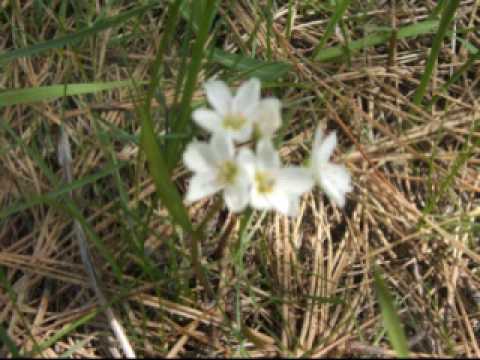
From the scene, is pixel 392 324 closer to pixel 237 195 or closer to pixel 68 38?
pixel 237 195

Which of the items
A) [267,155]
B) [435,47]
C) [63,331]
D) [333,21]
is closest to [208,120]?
[267,155]

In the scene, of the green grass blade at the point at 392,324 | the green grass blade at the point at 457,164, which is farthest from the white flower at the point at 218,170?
the green grass blade at the point at 457,164

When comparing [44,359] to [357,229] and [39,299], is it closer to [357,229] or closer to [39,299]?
[39,299]

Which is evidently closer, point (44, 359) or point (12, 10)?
point (44, 359)

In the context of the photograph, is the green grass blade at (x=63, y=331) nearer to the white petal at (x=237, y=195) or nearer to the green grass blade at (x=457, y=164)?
the white petal at (x=237, y=195)

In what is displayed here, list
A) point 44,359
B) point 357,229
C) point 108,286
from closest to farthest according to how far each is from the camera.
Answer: point 44,359 → point 108,286 → point 357,229

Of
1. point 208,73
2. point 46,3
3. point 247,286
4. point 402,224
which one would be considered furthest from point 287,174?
point 46,3
